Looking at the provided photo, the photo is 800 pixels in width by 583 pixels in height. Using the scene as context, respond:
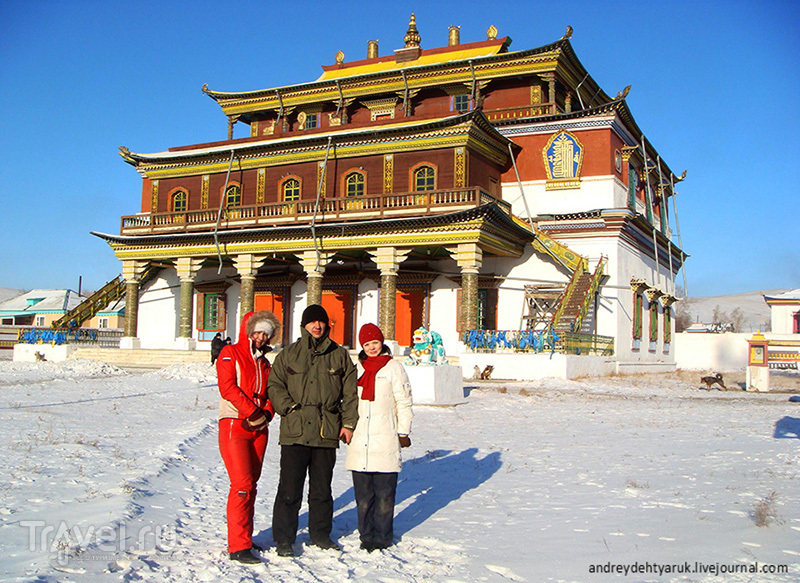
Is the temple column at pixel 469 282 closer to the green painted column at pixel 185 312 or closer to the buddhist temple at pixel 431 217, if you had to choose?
the buddhist temple at pixel 431 217

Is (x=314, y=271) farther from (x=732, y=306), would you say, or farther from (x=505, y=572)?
(x=732, y=306)

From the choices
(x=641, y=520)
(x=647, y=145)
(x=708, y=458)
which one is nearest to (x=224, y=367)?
(x=641, y=520)

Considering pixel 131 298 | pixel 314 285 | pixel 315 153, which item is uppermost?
pixel 315 153

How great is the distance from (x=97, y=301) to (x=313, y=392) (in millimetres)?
29850

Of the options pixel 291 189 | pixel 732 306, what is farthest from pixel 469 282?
pixel 732 306

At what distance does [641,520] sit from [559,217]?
2149 cm

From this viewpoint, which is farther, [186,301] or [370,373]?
[186,301]

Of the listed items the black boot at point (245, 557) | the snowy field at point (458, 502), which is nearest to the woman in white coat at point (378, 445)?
the snowy field at point (458, 502)

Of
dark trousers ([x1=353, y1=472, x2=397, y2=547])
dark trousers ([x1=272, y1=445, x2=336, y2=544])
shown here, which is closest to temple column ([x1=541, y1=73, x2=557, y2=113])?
dark trousers ([x1=353, y1=472, x2=397, y2=547])

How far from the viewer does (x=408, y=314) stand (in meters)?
27.7

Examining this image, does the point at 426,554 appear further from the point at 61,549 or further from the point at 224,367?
the point at 61,549

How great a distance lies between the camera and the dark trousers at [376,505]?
223 inches

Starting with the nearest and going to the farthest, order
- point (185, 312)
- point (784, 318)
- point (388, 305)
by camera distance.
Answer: point (388, 305) → point (185, 312) → point (784, 318)

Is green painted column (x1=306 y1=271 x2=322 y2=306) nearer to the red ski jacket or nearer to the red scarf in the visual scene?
the red scarf
